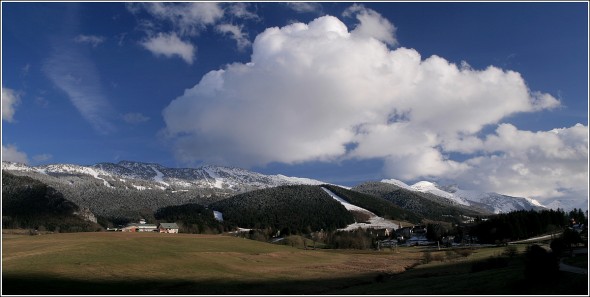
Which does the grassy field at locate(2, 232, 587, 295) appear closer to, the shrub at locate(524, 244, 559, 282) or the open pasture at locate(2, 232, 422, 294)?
the open pasture at locate(2, 232, 422, 294)

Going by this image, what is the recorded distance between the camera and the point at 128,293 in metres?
63.1

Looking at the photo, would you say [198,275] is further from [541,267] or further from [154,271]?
[541,267]

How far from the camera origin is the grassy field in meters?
61.1

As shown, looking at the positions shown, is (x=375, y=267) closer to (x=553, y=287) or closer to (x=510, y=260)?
(x=510, y=260)

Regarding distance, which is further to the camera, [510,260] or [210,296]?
[510,260]

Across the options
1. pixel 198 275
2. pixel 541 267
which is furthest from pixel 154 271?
pixel 541 267

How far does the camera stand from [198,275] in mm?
84000

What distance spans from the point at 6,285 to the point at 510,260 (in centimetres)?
9391

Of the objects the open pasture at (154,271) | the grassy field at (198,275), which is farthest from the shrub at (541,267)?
the open pasture at (154,271)

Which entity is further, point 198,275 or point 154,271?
point 154,271

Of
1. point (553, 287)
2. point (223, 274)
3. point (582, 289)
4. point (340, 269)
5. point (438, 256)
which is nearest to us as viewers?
point (582, 289)

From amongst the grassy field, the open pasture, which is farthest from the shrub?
the open pasture

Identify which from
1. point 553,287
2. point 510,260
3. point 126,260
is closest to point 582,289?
point 553,287

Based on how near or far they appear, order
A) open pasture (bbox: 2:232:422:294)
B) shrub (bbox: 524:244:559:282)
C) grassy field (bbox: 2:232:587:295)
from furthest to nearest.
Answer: open pasture (bbox: 2:232:422:294)
grassy field (bbox: 2:232:587:295)
shrub (bbox: 524:244:559:282)
